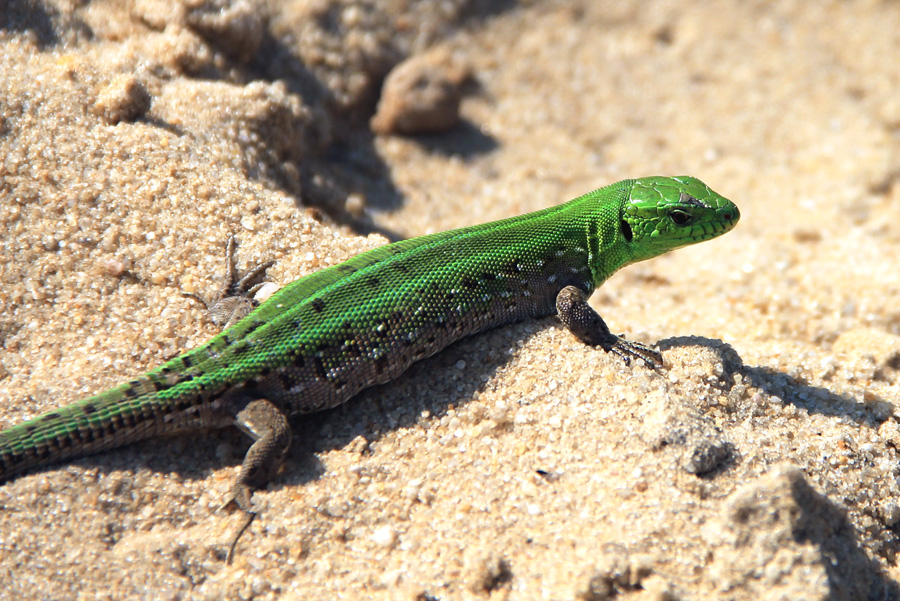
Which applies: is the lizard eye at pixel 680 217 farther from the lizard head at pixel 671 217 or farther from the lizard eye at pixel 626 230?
the lizard eye at pixel 626 230

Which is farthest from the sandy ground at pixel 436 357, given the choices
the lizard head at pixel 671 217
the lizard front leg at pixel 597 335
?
the lizard head at pixel 671 217

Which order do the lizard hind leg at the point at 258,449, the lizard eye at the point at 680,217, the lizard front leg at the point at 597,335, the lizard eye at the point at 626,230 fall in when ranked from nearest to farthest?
1. the lizard hind leg at the point at 258,449
2. the lizard front leg at the point at 597,335
3. the lizard eye at the point at 680,217
4. the lizard eye at the point at 626,230

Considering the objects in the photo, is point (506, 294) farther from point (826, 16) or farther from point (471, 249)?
point (826, 16)


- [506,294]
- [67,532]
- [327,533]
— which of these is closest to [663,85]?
[506,294]

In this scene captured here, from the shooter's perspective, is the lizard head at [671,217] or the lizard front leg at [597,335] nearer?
the lizard front leg at [597,335]

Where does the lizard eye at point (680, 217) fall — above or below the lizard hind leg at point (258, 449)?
above

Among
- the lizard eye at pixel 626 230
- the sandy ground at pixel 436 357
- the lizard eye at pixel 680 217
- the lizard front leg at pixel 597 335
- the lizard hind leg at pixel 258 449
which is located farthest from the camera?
the lizard eye at pixel 626 230

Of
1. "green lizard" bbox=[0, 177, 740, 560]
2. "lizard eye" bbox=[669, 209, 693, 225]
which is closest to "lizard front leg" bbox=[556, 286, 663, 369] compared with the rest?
"green lizard" bbox=[0, 177, 740, 560]
